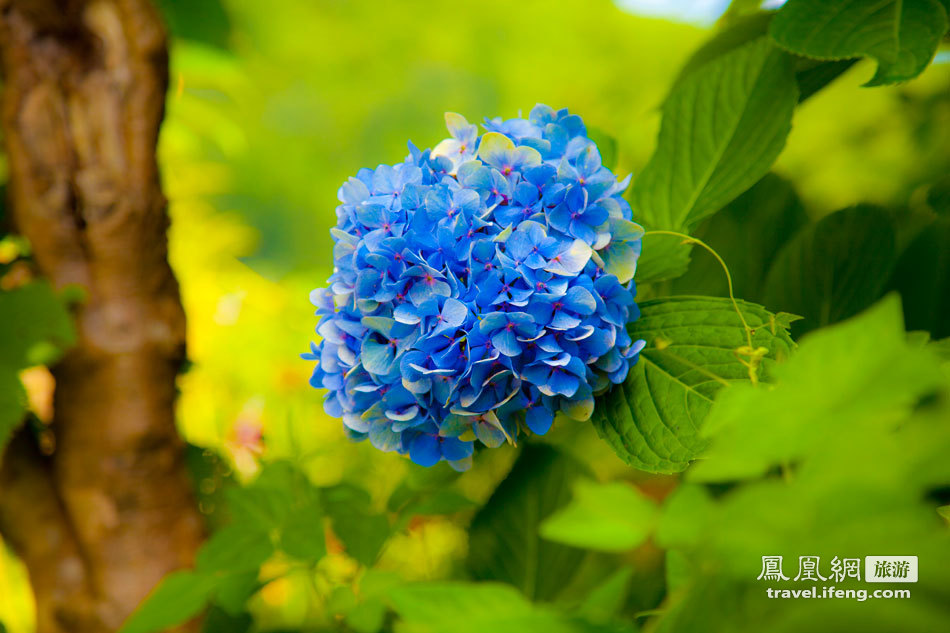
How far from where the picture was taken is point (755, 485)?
18 centimetres

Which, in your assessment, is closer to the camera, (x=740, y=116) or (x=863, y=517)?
(x=863, y=517)

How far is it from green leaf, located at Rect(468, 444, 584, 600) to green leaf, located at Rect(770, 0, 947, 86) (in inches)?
15.6

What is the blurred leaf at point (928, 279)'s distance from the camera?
0.50 m

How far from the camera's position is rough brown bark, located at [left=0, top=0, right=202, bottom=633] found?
2.20ft

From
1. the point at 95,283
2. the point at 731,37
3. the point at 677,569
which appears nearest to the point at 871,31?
the point at 731,37

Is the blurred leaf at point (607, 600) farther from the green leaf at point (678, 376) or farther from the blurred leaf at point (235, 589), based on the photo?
the blurred leaf at point (235, 589)

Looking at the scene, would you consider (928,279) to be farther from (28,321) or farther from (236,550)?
(28,321)

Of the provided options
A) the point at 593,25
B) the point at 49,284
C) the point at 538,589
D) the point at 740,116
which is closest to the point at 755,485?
the point at 740,116

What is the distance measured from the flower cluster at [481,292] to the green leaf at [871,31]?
0.51 ft

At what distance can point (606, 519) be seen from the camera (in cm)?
22

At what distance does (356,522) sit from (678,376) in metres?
0.32

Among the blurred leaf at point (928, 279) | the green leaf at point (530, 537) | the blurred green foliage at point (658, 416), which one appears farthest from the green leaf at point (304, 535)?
the blurred leaf at point (928, 279)

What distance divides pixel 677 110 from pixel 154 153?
1.81ft

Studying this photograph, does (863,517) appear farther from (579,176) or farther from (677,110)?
(677,110)
